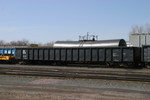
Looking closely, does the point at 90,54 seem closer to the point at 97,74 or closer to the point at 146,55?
the point at 146,55

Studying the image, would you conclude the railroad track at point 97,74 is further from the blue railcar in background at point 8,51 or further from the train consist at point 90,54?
the blue railcar in background at point 8,51

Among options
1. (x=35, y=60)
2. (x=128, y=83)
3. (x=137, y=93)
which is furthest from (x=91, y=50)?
(x=137, y=93)

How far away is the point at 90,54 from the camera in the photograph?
23.8 metres

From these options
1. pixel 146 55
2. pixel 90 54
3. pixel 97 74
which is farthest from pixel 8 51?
pixel 146 55

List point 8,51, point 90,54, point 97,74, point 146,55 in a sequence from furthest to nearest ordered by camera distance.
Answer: point 8,51
point 90,54
point 146,55
point 97,74

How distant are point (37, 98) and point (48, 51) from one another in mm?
18539

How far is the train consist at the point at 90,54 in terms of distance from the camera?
2191 centimetres

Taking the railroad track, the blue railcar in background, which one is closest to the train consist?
the blue railcar in background

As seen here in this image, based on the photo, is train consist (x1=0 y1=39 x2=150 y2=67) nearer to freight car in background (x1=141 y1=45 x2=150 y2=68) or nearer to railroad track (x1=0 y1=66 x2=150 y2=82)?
freight car in background (x1=141 y1=45 x2=150 y2=68)

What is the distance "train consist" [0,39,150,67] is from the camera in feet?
71.9

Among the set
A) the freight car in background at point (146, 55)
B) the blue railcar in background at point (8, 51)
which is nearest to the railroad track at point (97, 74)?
the freight car in background at point (146, 55)

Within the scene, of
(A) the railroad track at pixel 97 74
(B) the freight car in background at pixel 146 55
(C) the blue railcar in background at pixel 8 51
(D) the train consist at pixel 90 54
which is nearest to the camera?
(A) the railroad track at pixel 97 74

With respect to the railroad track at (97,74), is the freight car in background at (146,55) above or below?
above

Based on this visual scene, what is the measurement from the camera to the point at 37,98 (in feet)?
26.6
